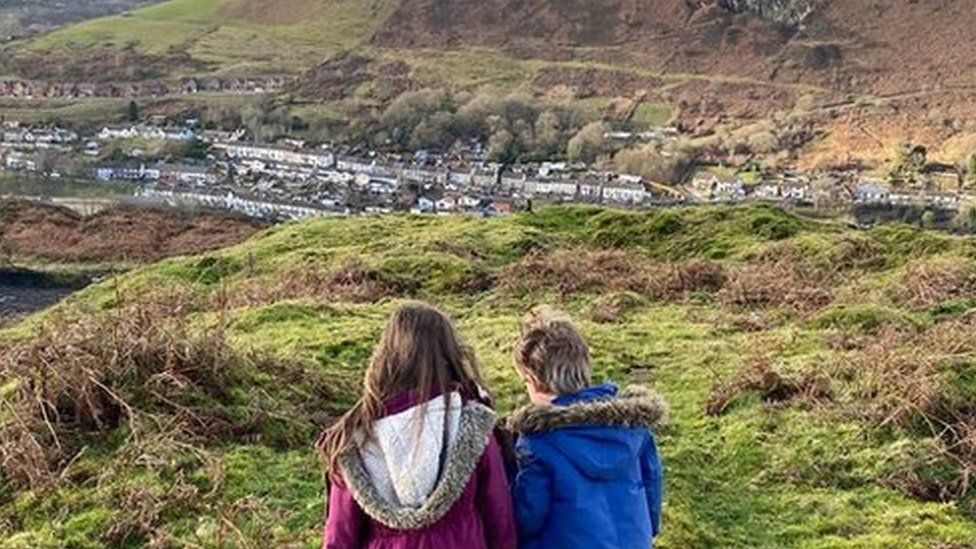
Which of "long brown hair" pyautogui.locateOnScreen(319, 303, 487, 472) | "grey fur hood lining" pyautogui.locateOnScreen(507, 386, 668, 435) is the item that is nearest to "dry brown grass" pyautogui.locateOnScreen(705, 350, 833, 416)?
"grey fur hood lining" pyautogui.locateOnScreen(507, 386, 668, 435)

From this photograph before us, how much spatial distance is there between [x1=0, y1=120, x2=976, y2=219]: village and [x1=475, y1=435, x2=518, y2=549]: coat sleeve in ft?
148

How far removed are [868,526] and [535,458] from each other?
3.84 meters

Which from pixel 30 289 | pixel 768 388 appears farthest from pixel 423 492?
pixel 30 289

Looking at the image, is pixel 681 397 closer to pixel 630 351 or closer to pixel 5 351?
pixel 630 351

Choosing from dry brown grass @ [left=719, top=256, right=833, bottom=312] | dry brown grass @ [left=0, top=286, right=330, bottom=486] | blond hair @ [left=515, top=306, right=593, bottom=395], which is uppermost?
blond hair @ [left=515, top=306, right=593, bottom=395]

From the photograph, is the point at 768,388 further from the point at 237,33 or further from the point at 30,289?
the point at 237,33

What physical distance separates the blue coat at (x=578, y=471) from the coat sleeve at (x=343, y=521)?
0.67 meters

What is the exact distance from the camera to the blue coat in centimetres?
461

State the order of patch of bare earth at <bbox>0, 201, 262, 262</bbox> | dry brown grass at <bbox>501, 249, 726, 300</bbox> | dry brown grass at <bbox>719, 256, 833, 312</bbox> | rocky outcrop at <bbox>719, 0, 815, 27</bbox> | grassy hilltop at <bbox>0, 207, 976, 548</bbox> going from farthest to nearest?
1. rocky outcrop at <bbox>719, 0, 815, 27</bbox>
2. patch of bare earth at <bbox>0, 201, 262, 262</bbox>
3. dry brown grass at <bbox>501, 249, 726, 300</bbox>
4. dry brown grass at <bbox>719, 256, 833, 312</bbox>
5. grassy hilltop at <bbox>0, 207, 976, 548</bbox>

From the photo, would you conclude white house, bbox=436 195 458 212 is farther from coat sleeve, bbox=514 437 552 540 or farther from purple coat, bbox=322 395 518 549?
purple coat, bbox=322 395 518 549

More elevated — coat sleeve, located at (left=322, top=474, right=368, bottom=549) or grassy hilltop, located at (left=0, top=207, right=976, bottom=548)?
coat sleeve, located at (left=322, top=474, right=368, bottom=549)

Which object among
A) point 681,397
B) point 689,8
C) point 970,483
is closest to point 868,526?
point 970,483

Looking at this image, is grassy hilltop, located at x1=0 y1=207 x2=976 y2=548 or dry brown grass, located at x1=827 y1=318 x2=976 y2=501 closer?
grassy hilltop, located at x1=0 y1=207 x2=976 y2=548

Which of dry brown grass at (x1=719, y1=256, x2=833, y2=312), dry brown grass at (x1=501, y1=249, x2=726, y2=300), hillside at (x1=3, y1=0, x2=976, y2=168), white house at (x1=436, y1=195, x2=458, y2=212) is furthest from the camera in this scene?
hillside at (x1=3, y1=0, x2=976, y2=168)
